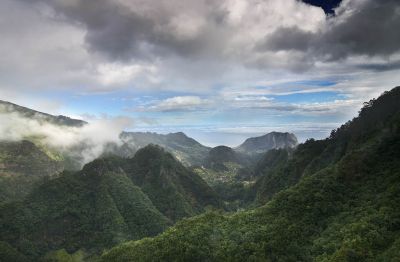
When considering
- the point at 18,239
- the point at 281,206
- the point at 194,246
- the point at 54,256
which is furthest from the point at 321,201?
the point at 18,239

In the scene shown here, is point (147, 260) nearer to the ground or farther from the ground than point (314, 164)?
nearer to the ground

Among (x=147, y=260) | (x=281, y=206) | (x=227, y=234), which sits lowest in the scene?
(x=147, y=260)

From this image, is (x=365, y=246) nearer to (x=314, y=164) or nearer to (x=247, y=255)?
(x=247, y=255)

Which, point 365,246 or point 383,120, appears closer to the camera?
point 365,246

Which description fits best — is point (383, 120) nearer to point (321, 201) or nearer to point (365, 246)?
point (321, 201)

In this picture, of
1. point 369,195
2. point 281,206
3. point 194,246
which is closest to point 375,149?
point 369,195

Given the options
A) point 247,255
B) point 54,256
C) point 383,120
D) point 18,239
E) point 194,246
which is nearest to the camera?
Result: point 247,255

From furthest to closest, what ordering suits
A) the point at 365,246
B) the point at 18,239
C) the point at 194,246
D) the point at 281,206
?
1. the point at 18,239
2. the point at 281,206
3. the point at 194,246
4. the point at 365,246
